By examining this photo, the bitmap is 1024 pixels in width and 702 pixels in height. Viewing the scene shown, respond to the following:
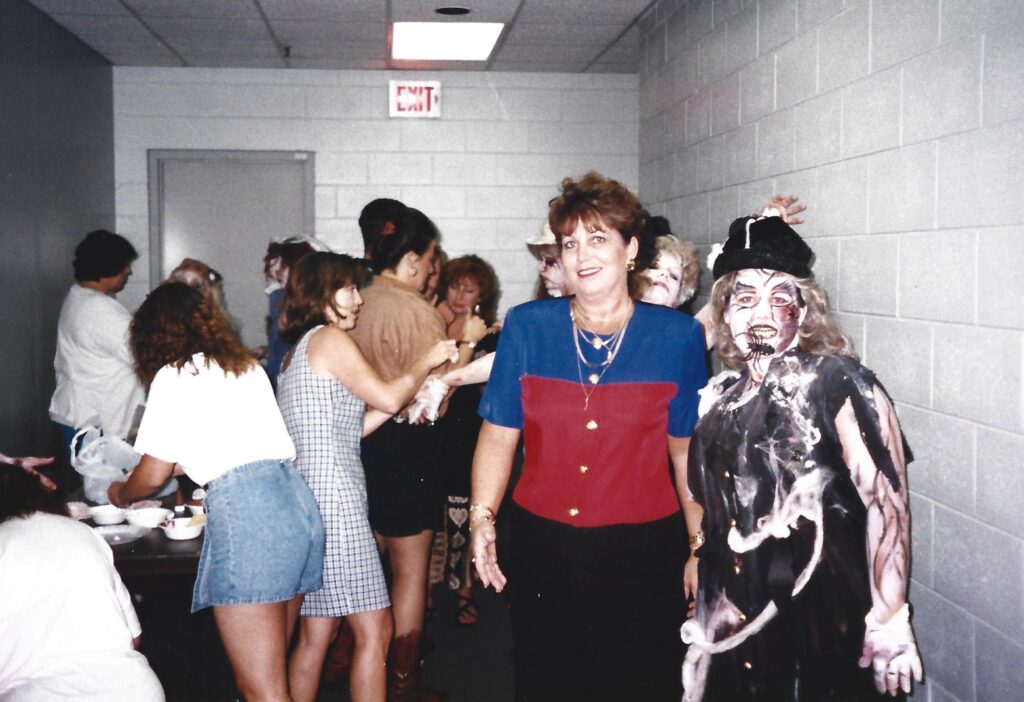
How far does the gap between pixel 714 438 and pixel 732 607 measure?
33 centimetres

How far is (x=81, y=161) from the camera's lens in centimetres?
549

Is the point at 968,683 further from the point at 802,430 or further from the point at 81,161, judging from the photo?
the point at 81,161

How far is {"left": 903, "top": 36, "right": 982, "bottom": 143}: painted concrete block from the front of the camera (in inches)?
77.7

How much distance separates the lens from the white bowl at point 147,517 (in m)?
2.79

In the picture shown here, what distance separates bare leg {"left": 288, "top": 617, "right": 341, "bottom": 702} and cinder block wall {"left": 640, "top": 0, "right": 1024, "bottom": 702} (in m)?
1.52

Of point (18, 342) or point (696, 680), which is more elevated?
point (18, 342)

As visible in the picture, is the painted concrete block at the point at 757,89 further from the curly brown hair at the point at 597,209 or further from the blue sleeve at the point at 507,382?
the blue sleeve at the point at 507,382

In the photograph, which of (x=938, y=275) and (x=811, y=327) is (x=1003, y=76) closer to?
(x=938, y=275)

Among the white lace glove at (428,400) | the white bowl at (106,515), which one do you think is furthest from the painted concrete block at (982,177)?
the white bowl at (106,515)

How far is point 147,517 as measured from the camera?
2.79 m

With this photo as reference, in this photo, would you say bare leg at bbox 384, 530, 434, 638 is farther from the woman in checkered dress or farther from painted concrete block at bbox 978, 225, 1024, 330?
painted concrete block at bbox 978, 225, 1024, 330

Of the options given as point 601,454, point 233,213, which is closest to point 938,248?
point 601,454

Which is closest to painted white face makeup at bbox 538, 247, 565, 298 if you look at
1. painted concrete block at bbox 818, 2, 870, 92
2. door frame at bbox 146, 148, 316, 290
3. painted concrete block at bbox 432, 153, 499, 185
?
painted concrete block at bbox 818, 2, 870, 92

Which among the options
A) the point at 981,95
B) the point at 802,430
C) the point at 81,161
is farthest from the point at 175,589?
the point at 981,95
